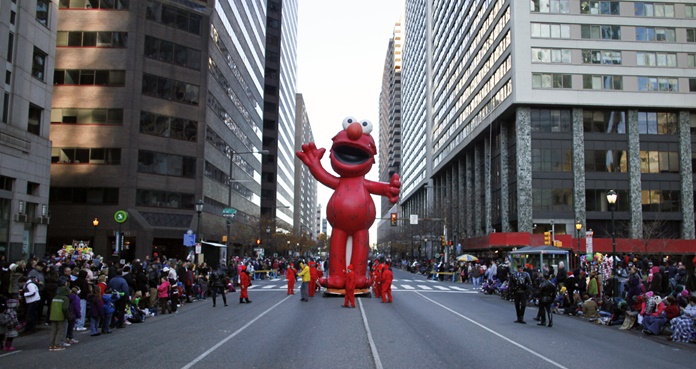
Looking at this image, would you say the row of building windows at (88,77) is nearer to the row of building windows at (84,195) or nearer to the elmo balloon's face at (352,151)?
the row of building windows at (84,195)

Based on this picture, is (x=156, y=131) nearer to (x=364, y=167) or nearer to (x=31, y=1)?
(x=31, y=1)

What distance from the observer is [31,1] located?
31422mm

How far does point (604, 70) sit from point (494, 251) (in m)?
21.2

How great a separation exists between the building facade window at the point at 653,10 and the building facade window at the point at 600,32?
271 cm

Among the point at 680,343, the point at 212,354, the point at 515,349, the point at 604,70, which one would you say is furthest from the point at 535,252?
the point at 604,70

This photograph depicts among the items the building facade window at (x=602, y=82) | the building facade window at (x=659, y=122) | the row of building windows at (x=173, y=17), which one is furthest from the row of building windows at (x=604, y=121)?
the row of building windows at (x=173, y=17)

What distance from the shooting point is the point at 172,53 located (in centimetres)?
4862

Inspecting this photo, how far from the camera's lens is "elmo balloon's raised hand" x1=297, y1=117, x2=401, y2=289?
78.7 feet

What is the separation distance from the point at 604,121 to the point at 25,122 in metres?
49.9

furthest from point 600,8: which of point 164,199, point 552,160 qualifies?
point 164,199

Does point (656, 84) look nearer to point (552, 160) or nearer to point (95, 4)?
point (552, 160)

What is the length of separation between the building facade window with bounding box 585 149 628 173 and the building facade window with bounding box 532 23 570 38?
11.8 m

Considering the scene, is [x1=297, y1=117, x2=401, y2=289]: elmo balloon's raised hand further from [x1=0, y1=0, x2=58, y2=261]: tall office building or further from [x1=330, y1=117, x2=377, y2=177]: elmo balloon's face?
[x1=0, y1=0, x2=58, y2=261]: tall office building

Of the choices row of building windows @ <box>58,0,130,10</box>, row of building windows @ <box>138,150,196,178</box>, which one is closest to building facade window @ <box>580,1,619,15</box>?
row of building windows @ <box>138,150,196,178</box>
